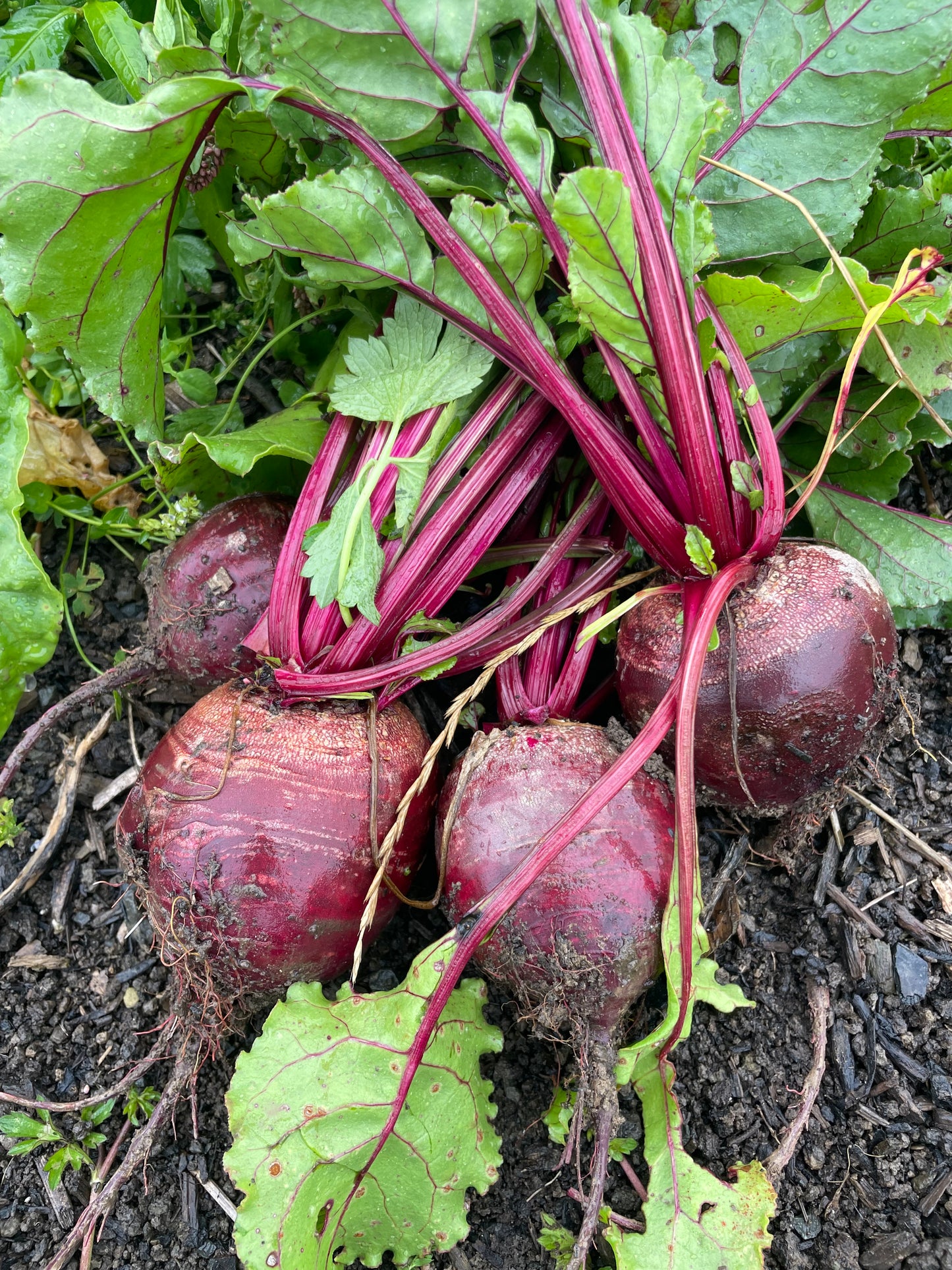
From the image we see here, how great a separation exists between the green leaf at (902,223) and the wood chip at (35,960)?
291 cm

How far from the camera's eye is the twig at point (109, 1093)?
79.5 inches

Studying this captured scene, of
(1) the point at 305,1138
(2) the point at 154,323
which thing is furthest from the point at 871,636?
(2) the point at 154,323

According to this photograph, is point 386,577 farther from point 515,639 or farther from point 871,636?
point 871,636

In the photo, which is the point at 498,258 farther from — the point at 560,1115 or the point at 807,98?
the point at 560,1115

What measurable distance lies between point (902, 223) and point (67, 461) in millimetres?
2464

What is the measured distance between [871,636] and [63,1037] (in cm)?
233

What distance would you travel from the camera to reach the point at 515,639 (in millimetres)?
2127

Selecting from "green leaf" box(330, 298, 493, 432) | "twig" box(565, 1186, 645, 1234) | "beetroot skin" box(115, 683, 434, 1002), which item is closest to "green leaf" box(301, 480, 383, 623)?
"green leaf" box(330, 298, 493, 432)

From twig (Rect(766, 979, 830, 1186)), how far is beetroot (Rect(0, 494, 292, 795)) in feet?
5.64

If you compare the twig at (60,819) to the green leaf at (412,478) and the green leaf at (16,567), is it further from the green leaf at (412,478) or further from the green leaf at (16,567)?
the green leaf at (412,478)

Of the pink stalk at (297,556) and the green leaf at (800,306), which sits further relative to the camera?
the pink stalk at (297,556)

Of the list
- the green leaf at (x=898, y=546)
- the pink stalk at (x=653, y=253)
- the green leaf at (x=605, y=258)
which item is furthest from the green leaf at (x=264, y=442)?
the green leaf at (x=898, y=546)

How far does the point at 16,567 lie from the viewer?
2.12 meters

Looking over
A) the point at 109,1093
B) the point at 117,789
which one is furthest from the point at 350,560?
the point at 109,1093
